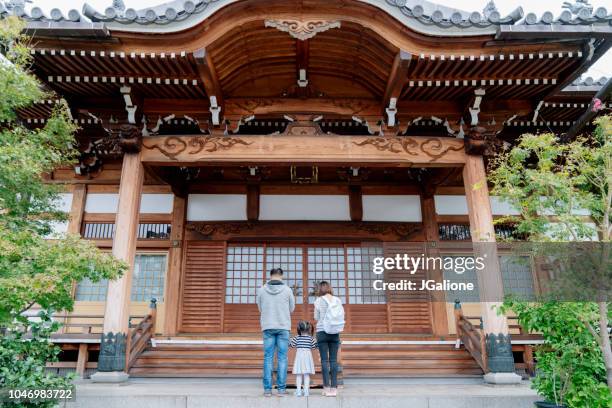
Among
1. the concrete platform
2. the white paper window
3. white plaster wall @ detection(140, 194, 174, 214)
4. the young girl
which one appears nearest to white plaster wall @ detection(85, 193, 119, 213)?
white plaster wall @ detection(140, 194, 174, 214)

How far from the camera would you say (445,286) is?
29.9ft

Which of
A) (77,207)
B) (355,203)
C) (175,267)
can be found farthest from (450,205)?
(77,207)

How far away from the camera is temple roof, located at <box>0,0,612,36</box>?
5723mm

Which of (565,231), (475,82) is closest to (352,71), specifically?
(475,82)

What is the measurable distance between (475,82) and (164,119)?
522cm

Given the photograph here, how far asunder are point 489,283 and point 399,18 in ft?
13.9

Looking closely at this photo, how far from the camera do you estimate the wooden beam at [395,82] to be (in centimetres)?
617

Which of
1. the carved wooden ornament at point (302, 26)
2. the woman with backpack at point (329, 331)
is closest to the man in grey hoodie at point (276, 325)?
the woman with backpack at point (329, 331)

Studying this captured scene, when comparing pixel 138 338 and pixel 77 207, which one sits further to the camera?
pixel 77 207

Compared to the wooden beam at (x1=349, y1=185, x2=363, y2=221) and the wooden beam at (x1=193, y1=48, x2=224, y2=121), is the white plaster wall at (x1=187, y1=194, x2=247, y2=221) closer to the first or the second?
the wooden beam at (x1=349, y1=185, x2=363, y2=221)

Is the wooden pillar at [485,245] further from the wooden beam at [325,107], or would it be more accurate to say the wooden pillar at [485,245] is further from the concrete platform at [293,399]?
the concrete platform at [293,399]

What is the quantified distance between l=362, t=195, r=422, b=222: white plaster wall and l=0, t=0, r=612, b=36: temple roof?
4.11m

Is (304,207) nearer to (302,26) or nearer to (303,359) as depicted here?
(302,26)

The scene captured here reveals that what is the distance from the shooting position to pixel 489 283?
21.0 ft
